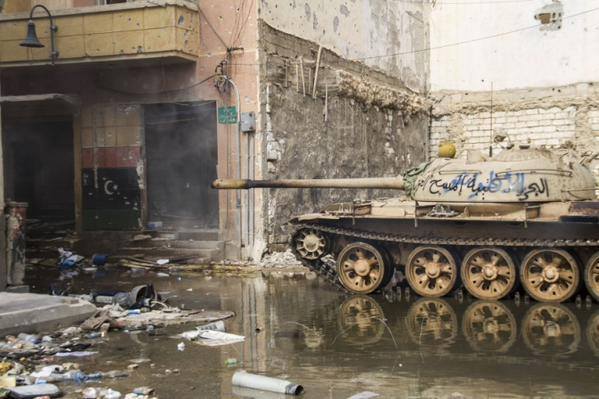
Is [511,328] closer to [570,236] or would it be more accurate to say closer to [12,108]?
[570,236]

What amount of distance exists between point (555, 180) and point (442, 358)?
15.5 feet

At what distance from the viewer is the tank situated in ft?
35.6

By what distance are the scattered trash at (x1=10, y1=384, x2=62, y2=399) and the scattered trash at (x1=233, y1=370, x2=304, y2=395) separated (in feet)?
4.89

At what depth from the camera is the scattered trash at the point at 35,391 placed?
626cm

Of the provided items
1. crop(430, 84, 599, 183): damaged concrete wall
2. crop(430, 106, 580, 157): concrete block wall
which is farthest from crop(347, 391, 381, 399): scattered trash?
crop(430, 106, 580, 157): concrete block wall

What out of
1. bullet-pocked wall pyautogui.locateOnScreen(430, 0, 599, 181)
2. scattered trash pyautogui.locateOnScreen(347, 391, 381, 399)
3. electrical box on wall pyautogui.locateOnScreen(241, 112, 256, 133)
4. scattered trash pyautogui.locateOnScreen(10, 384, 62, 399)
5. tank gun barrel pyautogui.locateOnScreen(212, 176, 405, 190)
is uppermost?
bullet-pocked wall pyautogui.locateOnScreen(430, 0, 599, 181)

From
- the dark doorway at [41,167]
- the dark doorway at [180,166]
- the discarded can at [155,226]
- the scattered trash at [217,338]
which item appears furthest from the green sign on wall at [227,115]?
the scattered trash at [217,338]

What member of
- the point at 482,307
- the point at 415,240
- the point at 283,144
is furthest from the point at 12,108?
the point at 482,307

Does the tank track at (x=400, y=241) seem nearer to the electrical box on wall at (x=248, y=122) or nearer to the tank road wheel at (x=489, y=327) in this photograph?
the tank road wheel at (x=489, y=327)

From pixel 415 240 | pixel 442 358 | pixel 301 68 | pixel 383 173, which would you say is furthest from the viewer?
pixel 383 173

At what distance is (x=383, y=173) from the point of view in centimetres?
2209

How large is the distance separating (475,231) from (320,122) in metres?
7.29

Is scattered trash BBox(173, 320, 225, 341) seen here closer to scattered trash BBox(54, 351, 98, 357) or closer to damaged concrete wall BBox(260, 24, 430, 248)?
scattered trash BBox(54, 351, 98, 357)

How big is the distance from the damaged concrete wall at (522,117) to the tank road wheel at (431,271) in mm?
12156
